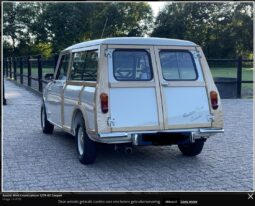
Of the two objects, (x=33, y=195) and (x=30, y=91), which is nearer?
(x=33, y=195)

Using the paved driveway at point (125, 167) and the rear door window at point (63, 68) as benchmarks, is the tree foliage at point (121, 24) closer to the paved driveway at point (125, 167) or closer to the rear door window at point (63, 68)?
the rear door window at point (63, 68)

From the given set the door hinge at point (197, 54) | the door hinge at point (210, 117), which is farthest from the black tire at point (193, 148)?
the door hinge at point (197, 54)

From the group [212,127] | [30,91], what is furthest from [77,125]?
[30,91]

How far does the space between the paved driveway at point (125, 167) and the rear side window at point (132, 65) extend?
1.24m

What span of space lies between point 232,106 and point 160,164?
7260 mm

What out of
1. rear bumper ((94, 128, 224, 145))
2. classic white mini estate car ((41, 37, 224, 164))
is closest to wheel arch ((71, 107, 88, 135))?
classic white mini estate car ((41, 37, 224, 164))

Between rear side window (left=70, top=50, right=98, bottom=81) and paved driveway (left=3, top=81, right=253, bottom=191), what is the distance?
1226mm

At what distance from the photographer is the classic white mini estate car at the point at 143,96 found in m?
5.12

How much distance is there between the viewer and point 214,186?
459 centimetres

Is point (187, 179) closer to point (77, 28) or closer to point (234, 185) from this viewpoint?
point (234, 185)

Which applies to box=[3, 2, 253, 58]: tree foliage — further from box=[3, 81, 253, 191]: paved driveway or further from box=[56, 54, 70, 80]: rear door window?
box=[3, 81, 253, 191]: paved driveway

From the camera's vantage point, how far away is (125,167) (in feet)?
17.9

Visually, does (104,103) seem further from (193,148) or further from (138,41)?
(193,148)

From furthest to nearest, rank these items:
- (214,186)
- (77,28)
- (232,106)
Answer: (77,28) < (232,106) < (214,186)
